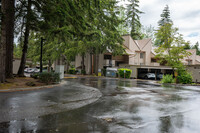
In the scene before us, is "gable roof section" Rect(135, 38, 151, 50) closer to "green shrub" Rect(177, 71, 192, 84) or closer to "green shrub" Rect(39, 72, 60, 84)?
"green shrub" Rect(177, 71, 192, 84)

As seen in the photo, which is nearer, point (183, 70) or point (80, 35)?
point (80, 35)

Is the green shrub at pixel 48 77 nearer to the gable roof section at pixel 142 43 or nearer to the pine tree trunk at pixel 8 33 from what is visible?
the pine tree trunk at pixel 8 33

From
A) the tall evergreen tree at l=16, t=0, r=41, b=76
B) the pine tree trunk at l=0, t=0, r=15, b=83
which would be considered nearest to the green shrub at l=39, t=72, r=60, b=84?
the pine tree trunk at l=0, t=0, r=15, b=83

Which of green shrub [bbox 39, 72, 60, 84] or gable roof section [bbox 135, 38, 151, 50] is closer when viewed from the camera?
green shrub [bbox 39, 72, 60, 84]

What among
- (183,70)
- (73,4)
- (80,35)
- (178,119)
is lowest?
(178,119)

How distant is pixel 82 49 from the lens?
1369 inches

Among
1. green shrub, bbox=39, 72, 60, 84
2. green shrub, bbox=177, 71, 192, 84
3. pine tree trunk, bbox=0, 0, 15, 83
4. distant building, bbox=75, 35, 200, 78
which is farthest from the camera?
distant building, bbox=75, 35, 200, 78

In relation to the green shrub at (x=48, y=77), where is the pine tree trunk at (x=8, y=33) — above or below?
above

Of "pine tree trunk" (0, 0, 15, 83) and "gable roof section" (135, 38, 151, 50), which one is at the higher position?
"gable roof section" (135, 38, 151, 50)

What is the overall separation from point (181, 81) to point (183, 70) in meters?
1.96

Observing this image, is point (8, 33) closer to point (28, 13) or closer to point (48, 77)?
point (28, 13)

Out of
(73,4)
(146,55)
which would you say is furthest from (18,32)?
(146,55)

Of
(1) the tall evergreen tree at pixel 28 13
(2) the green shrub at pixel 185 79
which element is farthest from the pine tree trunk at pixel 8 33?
(2) the green shrub at pixel 185 79

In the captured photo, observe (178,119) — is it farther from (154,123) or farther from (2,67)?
(2,67)
